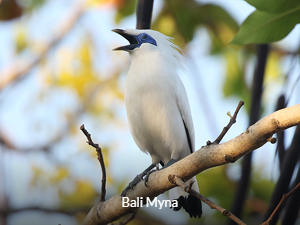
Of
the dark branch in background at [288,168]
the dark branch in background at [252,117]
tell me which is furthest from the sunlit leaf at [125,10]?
the dark branch in background at [288,168]

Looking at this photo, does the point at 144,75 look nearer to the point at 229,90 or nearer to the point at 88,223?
the point at 88,223

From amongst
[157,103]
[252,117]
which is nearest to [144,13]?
[157,103]

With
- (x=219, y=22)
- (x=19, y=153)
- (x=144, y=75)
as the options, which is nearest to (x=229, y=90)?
(x=219, y=22)

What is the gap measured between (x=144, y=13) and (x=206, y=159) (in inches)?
34.5

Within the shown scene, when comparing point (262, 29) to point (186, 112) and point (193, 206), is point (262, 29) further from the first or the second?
point (193, 206)

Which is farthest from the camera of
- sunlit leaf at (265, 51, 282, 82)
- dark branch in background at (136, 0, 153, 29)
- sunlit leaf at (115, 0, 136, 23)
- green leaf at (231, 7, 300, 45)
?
sunlit leaf at (265, 51, 282, 82)

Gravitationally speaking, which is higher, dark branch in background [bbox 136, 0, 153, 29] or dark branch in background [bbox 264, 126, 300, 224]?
dark branch in background [bbox 136, 0, 153, 29]

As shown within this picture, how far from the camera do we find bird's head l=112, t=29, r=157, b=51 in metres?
1.84

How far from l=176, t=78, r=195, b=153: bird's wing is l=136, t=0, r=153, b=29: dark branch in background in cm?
36

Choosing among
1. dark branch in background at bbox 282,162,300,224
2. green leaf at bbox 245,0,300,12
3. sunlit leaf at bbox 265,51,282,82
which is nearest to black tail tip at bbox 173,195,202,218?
dark branch in background at bbox 282,162,300,224

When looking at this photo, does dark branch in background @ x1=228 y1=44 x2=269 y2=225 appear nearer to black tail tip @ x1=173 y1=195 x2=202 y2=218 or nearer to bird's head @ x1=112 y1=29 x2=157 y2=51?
black tail tip @ x1=173 y1=195 x2=202 y2=218

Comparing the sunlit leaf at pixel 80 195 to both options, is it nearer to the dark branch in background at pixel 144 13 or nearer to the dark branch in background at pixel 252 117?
the dark branch in background at pixel 252 117

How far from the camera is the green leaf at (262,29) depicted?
1426 millimetres

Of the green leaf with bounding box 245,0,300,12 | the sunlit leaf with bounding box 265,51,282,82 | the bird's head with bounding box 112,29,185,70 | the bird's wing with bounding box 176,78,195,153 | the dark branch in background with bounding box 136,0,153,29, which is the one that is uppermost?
the sunlit leaf with bounding box 265,51,282,82
